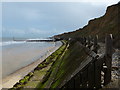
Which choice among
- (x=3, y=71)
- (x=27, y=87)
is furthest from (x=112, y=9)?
(x=27, y=87)

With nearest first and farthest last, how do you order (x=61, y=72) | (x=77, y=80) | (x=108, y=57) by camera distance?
(x=77, y=80), (x=108, y=57), (x=61, y=72)

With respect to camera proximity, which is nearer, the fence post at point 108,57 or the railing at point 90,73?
the railing at point 90,73

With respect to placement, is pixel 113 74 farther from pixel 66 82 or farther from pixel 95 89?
pixel 66 82

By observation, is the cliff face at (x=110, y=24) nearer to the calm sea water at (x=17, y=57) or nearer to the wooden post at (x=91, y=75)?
the calm sea water at (x=17, y=57)

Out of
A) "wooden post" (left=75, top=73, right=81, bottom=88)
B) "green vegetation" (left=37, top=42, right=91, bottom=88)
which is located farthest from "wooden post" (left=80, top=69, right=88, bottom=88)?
"green vegetation" (left=37, top=42, right=91, bottom=88)

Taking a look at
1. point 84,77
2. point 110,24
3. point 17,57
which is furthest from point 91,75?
point 110,24

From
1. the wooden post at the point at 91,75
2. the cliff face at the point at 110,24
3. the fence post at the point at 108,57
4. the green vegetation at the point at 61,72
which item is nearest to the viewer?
the wooden post at the point at 91,75

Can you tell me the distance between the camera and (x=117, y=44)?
1711 cm

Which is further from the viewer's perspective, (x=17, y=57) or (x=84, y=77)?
(x=17, y=57)

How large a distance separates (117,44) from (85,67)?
14.7 meters

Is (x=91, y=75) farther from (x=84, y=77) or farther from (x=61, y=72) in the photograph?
(x=61, y=72)

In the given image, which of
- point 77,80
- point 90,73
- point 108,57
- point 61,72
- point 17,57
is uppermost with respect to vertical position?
point 108,57

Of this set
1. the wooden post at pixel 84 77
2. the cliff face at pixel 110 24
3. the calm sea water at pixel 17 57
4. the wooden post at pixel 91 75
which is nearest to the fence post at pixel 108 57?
the wooden post at pixel 91 75

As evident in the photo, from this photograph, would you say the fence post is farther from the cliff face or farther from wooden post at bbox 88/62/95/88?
the cliff face
